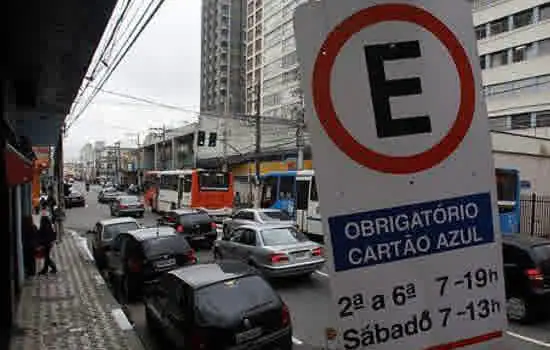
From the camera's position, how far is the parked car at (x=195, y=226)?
17062 mm

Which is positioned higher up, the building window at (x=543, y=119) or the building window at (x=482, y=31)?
the building window at (x=482, y=31)

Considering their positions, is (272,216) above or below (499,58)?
below

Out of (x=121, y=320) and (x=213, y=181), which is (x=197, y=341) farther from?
(x=213, y=181)

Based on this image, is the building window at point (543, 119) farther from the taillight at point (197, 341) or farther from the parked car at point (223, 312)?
the taillight at point (197, 341)

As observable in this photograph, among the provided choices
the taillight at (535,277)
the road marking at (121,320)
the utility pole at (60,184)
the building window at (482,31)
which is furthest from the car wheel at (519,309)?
the building window at (482,31)

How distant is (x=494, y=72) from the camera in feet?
122

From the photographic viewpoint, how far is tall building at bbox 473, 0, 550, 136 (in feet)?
110

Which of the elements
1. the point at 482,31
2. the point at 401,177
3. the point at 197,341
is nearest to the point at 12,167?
the point at 197,341

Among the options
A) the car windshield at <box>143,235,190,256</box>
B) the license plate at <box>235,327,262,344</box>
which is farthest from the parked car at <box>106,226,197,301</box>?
the license plate at <box>235,327,262,344</box>

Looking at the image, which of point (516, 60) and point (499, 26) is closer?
point (516, 60)

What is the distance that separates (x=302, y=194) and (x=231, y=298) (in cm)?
1344

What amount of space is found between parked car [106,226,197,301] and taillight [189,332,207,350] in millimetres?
4503

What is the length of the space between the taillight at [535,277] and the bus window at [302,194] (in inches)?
474

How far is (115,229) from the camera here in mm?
14773
